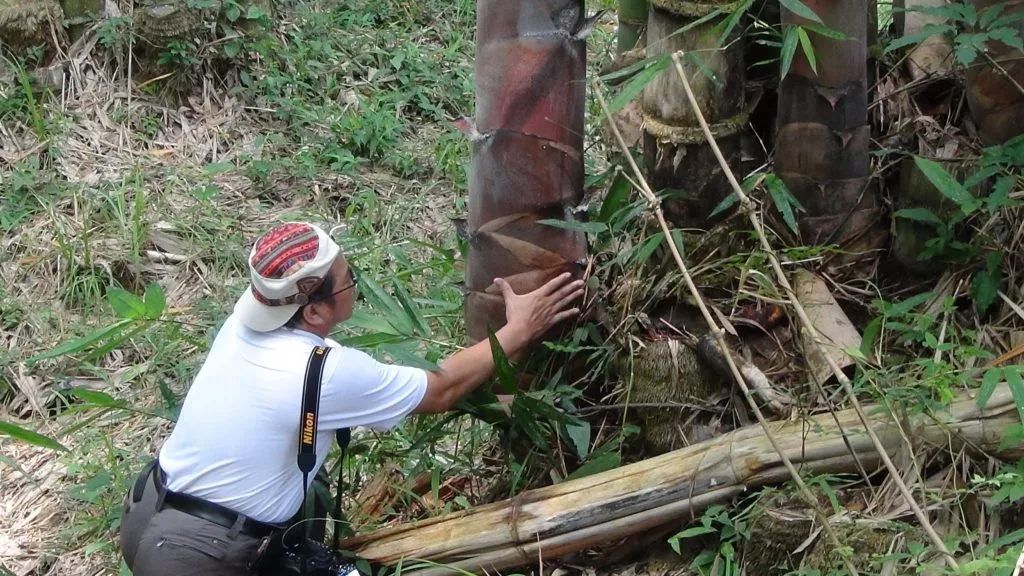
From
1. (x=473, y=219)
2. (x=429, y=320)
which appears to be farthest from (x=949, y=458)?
(x=429, y=320)

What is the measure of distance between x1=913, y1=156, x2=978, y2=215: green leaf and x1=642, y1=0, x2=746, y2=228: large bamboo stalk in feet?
1.60

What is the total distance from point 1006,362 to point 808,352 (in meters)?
0.46

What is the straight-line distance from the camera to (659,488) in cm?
280

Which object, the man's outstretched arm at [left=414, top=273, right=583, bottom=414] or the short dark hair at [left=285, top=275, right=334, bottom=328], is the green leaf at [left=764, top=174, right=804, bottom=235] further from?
the short dark hair at [left=285, top=275, right=334, bottom=328]

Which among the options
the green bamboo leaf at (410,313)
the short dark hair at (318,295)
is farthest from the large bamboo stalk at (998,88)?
the short dark hair at (318,295)

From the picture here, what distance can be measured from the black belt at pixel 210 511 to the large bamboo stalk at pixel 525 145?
83cm

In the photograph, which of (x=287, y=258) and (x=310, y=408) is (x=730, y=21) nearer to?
(x=287, y=258)

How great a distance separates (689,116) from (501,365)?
32.0 inches

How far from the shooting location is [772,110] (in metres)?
3.21

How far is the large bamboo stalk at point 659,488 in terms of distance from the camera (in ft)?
8.32

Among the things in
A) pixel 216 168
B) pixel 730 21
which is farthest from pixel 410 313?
pixel 216 168

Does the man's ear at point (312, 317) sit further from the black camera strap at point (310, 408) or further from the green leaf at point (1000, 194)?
the green leaf at point (1000, 194)

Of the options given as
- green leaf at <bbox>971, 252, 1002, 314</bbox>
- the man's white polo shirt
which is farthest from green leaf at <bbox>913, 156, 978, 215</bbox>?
the man's white polo shirt

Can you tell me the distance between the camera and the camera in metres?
2.94
